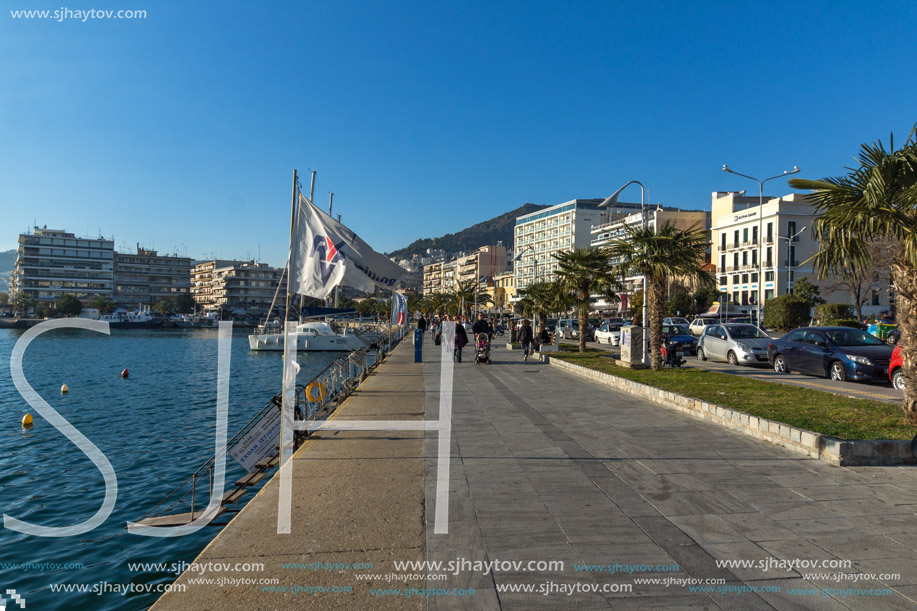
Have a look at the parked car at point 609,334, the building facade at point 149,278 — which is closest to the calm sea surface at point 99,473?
the parked car at point 609,334

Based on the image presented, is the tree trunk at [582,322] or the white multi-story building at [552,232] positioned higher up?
the white multi-story building at [552,232]

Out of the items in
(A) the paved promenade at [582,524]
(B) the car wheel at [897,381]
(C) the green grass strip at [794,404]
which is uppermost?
(B) the car wheel at [897,381]

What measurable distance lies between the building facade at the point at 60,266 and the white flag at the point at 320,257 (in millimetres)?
133943

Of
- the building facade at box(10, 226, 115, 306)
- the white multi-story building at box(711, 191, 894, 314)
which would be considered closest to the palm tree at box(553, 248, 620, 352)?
the white multi-story building at box(711, 191, 894, 314)

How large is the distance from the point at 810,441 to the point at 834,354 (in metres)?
9.75

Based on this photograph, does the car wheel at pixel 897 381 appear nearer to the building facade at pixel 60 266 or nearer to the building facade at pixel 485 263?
the building facade at pixel 485 263

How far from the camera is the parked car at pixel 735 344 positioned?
64.4 ft

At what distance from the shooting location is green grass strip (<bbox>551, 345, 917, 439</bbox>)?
7.61 metres

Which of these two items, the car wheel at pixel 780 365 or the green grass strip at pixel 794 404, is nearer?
the green grass strip at pixel 794 404

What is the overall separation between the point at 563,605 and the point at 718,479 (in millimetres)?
3483

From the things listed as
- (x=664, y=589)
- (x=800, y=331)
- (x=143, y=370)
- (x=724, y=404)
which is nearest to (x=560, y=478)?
(x=664, y=589)

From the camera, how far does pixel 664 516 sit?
5.05m

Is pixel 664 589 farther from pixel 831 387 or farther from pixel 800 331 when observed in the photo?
pixel 800 331

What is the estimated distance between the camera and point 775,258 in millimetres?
62250
